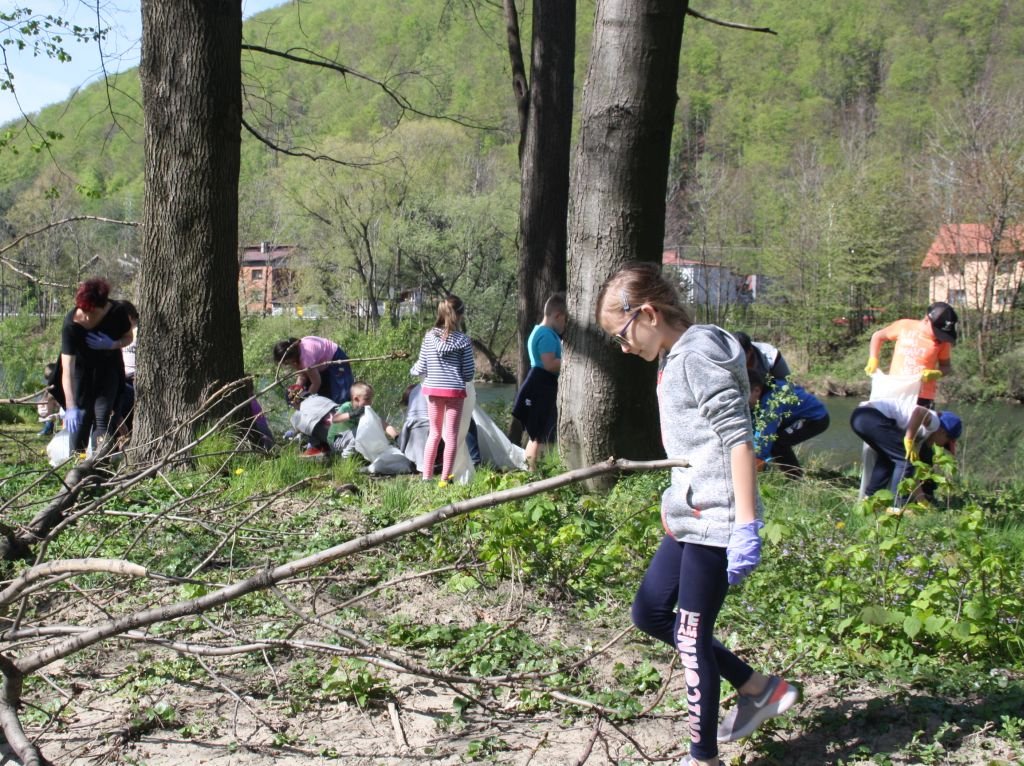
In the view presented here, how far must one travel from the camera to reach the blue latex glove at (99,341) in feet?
24.1

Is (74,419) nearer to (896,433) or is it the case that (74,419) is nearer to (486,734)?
(486,734)

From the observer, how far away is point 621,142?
6.28 m

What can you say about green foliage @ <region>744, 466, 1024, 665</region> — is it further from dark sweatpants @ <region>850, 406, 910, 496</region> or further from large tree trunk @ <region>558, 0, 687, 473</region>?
dark sweatpants @ <region>850, 406, 910, 496</region>

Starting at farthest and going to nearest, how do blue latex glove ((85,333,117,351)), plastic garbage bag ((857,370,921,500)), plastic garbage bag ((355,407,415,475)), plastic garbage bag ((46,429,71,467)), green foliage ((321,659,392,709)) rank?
plastic garbage bag ((46,429,71,467)), plastic garbage bag ((355,407,415,475)), blue latex glove ((85,333,117,351)), plastic garbage bag ((857,370,921,500)), green foliage ((321,659,392,709))

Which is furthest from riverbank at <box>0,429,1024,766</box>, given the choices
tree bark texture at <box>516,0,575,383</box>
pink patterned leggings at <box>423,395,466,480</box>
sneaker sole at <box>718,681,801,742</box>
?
tree bark texture at <box>516,0,575,383</box>

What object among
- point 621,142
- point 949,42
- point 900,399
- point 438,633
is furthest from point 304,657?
point 949,42

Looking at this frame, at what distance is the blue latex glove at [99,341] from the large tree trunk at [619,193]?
3.60m

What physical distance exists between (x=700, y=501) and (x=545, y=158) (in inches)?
315

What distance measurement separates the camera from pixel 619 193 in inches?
249

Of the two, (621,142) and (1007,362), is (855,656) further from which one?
(1007,362)

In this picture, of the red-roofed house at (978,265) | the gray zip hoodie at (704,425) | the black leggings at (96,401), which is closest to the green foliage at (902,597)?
the gray zip hoodie at (704,425)

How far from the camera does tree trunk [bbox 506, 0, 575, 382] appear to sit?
1034 centimetres

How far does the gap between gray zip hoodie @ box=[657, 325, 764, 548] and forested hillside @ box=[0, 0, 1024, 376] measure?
13.6 feet

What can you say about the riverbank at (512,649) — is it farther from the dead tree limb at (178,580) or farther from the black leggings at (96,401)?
the black leggings at (96,401)
